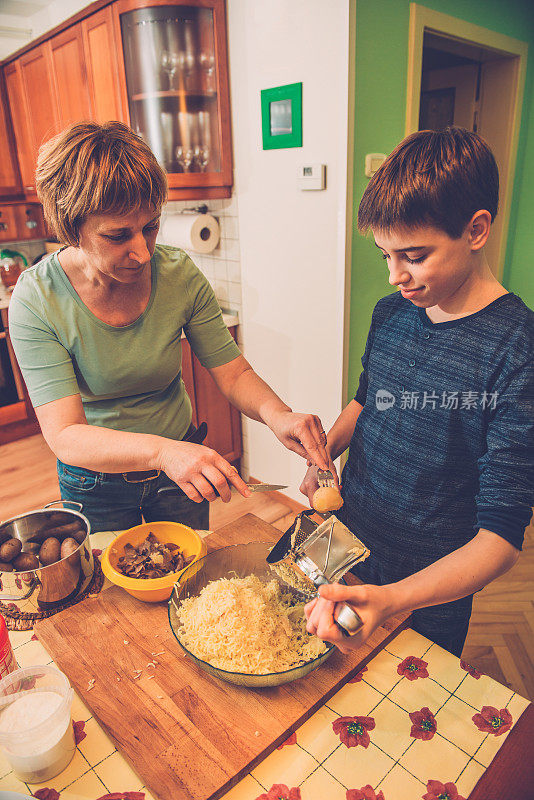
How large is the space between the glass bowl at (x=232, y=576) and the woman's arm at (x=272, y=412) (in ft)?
0.74

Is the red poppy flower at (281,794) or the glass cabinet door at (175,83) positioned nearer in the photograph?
the red poppy flower at (281,794)

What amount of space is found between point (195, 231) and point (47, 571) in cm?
200

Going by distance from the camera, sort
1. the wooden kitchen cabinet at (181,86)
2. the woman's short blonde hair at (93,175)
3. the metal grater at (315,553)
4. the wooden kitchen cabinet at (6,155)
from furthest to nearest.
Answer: the wooden kitchen cabinet at (6,155) < the wooden kitchen cabinet at (181,86) < the woman's short blonde hair at (93,175) < the metal grater at (315,553)

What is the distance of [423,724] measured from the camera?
824mm

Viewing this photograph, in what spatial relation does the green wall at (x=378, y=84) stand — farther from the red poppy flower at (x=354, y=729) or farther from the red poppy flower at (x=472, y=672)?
the red poppy flower at (x=354, y=729)

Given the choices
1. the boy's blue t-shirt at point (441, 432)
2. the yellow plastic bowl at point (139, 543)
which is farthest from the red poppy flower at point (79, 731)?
the boy's blue t-shirt at point (441, 432)

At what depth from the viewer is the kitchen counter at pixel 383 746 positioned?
0.75m

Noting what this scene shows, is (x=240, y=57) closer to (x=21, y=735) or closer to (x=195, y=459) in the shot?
(x=195, y=459)

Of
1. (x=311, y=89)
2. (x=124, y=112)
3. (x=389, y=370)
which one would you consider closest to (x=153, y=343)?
(x=389, y=370)

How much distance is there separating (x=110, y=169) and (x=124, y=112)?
1774 mm

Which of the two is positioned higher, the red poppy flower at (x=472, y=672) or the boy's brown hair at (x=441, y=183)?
the boy's brown hair at (x=441, y=183)

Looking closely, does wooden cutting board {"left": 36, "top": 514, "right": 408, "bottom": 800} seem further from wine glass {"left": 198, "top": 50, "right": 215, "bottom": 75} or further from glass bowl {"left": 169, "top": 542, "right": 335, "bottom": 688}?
wine glass {"left": 198, "top": 50, "right": 215, "bottom": 75}

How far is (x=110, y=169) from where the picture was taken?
1056 millimetres

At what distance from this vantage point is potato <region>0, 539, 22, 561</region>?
1018 millimetres
